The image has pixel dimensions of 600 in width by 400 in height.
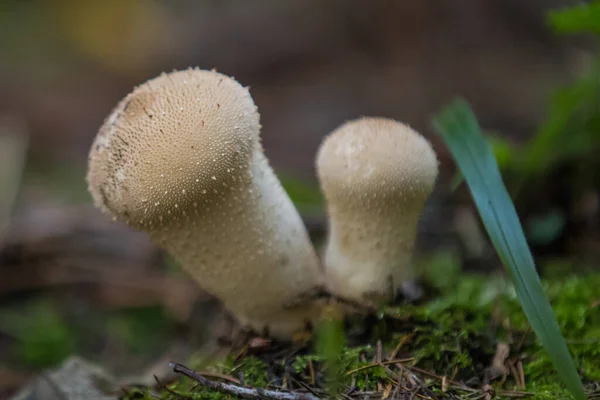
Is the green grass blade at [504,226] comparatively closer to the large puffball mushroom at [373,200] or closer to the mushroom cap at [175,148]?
the large puffball mushroom at [373,200]

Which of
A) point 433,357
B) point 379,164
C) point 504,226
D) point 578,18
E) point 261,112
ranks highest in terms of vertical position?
point 578,18

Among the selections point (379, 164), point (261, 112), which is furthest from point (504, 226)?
point (261, 112)

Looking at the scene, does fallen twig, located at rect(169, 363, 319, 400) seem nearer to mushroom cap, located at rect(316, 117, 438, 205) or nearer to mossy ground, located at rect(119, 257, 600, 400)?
mossy ground, located at rect(119, 257, 600, 400)

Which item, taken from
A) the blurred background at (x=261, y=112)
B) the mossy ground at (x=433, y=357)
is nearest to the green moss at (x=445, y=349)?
the mossy ground at (x=433, y=357)

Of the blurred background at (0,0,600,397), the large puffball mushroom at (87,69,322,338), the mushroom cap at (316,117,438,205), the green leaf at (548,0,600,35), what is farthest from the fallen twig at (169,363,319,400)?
the green leaf at (548,0,600,35)

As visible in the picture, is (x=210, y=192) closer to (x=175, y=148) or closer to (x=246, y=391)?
(x=175, y=148)

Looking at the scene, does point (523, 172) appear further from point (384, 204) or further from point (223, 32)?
point (223, 32)
